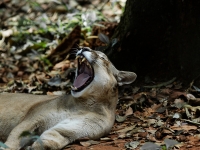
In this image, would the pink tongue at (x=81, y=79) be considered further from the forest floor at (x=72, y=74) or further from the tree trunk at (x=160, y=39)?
the tree trunk at (x=160, y=39)

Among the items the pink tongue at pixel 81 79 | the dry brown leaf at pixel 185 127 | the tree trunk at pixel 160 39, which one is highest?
the tree trunk at pixel 160 39

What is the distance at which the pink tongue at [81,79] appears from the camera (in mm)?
5961

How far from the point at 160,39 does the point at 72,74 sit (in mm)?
1933

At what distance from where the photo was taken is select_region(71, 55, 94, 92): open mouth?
5.92m

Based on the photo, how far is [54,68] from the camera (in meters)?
9.61

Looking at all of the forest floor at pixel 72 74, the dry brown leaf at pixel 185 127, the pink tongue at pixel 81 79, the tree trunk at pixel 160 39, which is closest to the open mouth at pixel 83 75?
the pink tongue at pixel 81 79

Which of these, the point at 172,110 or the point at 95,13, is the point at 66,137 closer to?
the point at 172,110

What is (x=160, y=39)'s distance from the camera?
283 inches

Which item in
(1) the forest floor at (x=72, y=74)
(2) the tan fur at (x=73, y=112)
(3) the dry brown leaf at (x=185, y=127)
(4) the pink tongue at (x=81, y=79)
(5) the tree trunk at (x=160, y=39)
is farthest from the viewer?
(5) the tree trunk at (x=160, y=39)

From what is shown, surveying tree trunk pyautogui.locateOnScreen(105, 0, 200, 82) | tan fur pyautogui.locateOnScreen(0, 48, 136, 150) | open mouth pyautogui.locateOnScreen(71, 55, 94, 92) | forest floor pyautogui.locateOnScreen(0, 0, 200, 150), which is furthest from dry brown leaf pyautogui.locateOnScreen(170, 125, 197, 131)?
tree trunk pyautogui.locateOnScreen(105, 0, 200, 82)

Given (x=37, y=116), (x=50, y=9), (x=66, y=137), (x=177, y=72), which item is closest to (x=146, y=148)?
(x=66, y=137)

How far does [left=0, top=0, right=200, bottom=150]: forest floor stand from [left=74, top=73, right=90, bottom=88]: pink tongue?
0.70 m

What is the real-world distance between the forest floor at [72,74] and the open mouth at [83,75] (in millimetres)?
683

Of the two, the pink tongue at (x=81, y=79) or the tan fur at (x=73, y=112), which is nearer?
the tan fur at (x=73, y=112)
